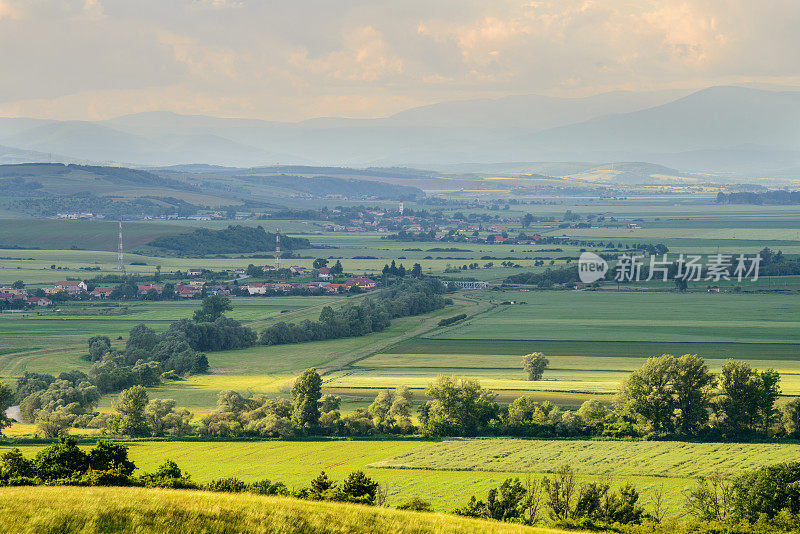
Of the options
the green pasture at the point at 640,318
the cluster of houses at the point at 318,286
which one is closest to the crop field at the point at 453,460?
the green pasture at the point at 640,318

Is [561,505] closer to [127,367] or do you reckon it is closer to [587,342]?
[127,367]

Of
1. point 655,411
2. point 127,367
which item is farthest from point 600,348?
point 127,367

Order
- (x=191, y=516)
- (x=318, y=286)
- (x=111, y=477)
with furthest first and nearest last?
(x=318, y=286) → (x=111, y=477) → (x=191, y=516)

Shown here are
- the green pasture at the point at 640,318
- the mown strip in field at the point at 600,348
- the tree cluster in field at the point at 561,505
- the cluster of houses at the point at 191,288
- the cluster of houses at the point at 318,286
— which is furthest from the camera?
the cluster of houses at the point at 318,286

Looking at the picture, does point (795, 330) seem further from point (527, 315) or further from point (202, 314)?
point (202, 314)

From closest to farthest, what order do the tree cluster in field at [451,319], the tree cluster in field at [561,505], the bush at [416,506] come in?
the bush at [416,506], the tree cluster in field at [561,505], the tree cluster in field at [451,319]

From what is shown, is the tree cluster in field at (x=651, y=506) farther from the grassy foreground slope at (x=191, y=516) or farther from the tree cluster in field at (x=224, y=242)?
the tree cluster in field at (x=224, y=242)

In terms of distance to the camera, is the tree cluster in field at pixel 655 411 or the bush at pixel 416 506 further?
the tree cluster in field at pixel 655 411
